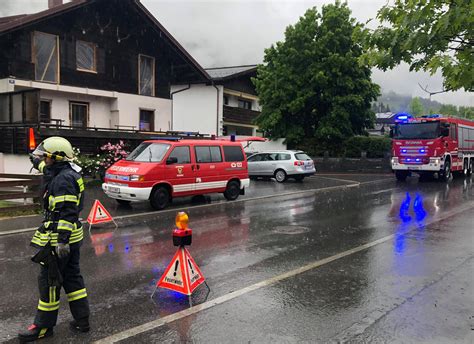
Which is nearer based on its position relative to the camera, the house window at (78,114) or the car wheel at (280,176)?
the car wheel at (280,176)

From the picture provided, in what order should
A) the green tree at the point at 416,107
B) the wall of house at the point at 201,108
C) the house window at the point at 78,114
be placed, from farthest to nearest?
1. the green tree at the point at 416,107
2. the wall of house at the point at 201,108
3. the house window at the point at 78,114

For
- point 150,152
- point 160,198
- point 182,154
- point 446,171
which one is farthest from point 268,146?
point 160,198

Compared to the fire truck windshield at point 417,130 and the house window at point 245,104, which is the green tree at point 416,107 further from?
the fire truck windshield at point 417,130

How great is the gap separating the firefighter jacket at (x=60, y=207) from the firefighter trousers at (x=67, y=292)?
21cm

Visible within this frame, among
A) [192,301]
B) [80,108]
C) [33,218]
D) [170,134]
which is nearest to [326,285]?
[192,301]

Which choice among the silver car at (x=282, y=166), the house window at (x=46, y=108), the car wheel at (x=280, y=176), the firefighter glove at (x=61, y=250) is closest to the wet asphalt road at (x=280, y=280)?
the firefighter glove at (x=61, y=250)

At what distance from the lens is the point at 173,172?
11.9 m

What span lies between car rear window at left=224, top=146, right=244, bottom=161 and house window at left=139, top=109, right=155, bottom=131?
1251 centimetres

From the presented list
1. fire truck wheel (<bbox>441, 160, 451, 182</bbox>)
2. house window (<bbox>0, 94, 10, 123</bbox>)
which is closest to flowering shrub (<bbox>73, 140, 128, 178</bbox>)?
house window (<bbox>0, 94, 10, 123</bbox>)

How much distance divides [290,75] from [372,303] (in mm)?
25539

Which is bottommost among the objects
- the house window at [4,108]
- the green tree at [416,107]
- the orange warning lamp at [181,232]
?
the orange warning lamp at [181,232]

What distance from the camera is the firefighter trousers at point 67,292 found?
13.0 ft

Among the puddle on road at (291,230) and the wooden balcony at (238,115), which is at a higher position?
the wooden balcony at (238,115)

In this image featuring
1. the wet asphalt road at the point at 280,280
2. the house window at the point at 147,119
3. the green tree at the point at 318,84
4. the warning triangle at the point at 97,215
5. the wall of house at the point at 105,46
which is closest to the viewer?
the wet asphalt road at the point at 280,280
